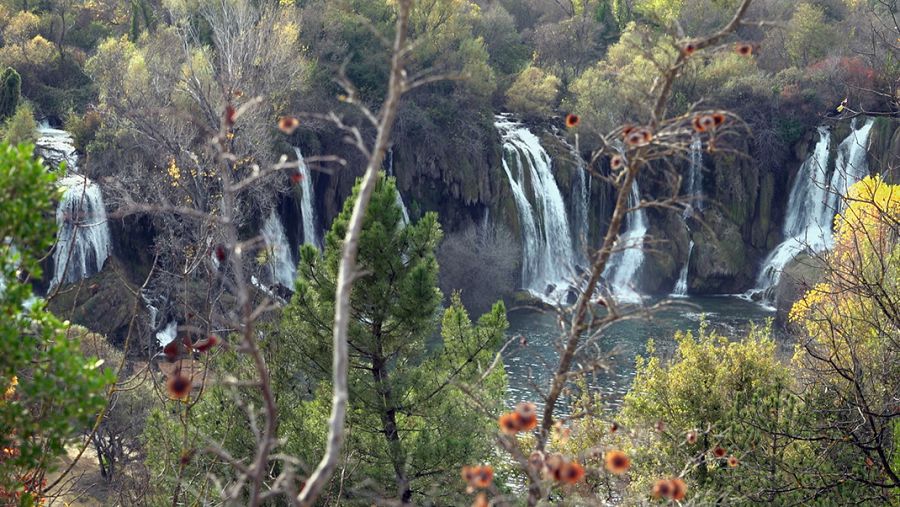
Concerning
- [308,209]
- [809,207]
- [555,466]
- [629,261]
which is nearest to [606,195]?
[629,261]

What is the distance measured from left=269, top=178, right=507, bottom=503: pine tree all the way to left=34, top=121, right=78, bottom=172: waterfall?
15.6 m

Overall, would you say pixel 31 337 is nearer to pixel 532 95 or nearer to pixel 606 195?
pixel 606 195

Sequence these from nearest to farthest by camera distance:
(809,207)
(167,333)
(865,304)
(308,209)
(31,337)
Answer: (31,337) < (865,304) < (167,333) < (308,209) < (809,207)

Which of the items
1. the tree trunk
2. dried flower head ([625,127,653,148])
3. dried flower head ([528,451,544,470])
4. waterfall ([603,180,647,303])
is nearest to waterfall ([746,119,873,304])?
waterfall ([603,180,647,303])

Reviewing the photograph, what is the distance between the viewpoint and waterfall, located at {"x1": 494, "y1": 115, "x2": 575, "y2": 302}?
33750mm

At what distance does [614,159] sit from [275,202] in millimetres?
26198

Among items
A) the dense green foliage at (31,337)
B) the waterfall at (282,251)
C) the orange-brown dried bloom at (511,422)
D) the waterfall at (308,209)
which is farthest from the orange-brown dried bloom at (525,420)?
the waterfall at (308,209)

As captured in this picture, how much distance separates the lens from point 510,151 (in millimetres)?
34438

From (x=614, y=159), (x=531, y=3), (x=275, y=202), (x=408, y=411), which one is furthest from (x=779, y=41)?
(x=614, y=159)

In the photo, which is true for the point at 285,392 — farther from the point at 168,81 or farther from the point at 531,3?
the point at 531,3

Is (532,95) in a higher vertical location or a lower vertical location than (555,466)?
higher

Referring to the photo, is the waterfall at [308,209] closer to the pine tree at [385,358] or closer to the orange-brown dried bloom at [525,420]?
the pine tree at [385,358]

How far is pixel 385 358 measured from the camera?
479 inches

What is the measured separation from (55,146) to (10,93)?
2.34 metres
